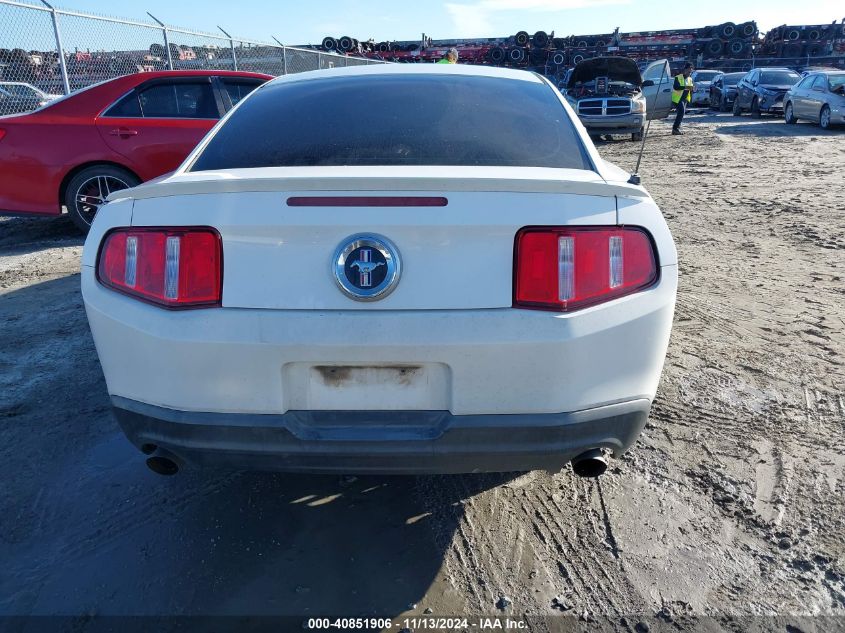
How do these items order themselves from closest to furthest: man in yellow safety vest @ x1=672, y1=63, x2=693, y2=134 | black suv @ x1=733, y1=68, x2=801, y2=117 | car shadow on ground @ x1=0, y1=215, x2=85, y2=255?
car shadow on ground @ x1=0, y1=215, x2=85, y2=255, man in yellow safety vest @ x1=672, y1=63, x2=693, y2=134, black suv @ x1=733, y1=68, x2=801, y2=117

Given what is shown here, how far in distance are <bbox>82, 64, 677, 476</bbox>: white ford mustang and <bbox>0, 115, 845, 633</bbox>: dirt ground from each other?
46 centimetres

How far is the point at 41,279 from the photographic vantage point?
560cm

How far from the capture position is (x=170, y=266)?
1995 mm

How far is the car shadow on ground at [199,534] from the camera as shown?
216cm

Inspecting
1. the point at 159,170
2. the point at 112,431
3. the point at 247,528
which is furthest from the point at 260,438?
the point at 159,170

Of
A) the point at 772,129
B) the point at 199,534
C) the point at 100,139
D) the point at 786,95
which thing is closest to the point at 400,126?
the point at 199,534

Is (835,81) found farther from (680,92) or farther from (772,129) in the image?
(680,92)

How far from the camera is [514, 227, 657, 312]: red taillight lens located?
6.31ft

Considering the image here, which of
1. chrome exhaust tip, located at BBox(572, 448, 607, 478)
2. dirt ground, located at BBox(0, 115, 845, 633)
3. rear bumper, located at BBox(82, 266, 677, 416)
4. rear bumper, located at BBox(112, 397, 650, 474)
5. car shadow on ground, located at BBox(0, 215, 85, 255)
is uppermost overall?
rear bumper, located at BBox(82, 266, 677, 416)

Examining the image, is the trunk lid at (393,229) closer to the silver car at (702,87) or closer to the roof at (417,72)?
the roof at (417,72)

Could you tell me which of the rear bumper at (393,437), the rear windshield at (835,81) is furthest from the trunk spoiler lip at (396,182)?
the rear windshield at (835,81)

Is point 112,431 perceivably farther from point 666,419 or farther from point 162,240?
point 666,419

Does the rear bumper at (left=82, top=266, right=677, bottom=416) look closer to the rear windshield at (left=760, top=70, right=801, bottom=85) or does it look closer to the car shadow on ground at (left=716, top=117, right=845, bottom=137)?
the car shadow on ground at (left=716, top=117, right=845, bottom=137)

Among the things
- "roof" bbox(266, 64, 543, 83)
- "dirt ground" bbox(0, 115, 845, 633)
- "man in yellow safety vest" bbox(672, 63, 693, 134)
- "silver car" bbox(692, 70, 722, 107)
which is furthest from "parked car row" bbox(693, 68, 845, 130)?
"roof" bbox(266, 64, 543, 83)
